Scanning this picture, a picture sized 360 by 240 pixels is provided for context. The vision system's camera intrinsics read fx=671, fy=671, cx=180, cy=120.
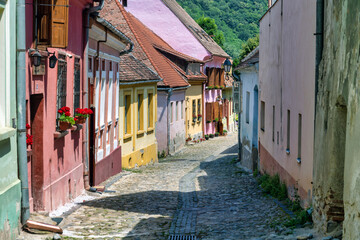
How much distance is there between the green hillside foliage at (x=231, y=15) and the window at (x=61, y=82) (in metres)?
78.5

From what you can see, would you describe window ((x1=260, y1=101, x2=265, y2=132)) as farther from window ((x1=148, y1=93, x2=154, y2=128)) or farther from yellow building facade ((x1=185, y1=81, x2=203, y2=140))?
yellow building facade ((x1=185, y1=81, x2=203, y2=140))

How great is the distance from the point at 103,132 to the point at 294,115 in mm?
6628

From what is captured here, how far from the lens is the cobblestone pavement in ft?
34.8

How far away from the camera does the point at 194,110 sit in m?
40.1

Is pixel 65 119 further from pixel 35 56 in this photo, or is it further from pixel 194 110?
pixel 194 110

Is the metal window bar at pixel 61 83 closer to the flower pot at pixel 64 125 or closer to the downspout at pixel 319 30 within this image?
the flower pot at pixel 64 125

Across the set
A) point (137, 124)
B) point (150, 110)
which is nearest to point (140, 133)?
point (137, 124)

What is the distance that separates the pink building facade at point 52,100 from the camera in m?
10.6

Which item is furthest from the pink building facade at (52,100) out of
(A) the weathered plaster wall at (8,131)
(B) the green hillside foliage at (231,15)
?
(B) the green hillside foliage at (231,15)

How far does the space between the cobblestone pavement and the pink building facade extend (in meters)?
0.60

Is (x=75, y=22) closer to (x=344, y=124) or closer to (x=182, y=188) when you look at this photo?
(x=182, y=188)

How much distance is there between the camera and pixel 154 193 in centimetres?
1631

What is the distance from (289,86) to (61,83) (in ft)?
15.5

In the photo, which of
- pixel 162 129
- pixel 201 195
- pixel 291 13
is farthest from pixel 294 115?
pixel 162 129
